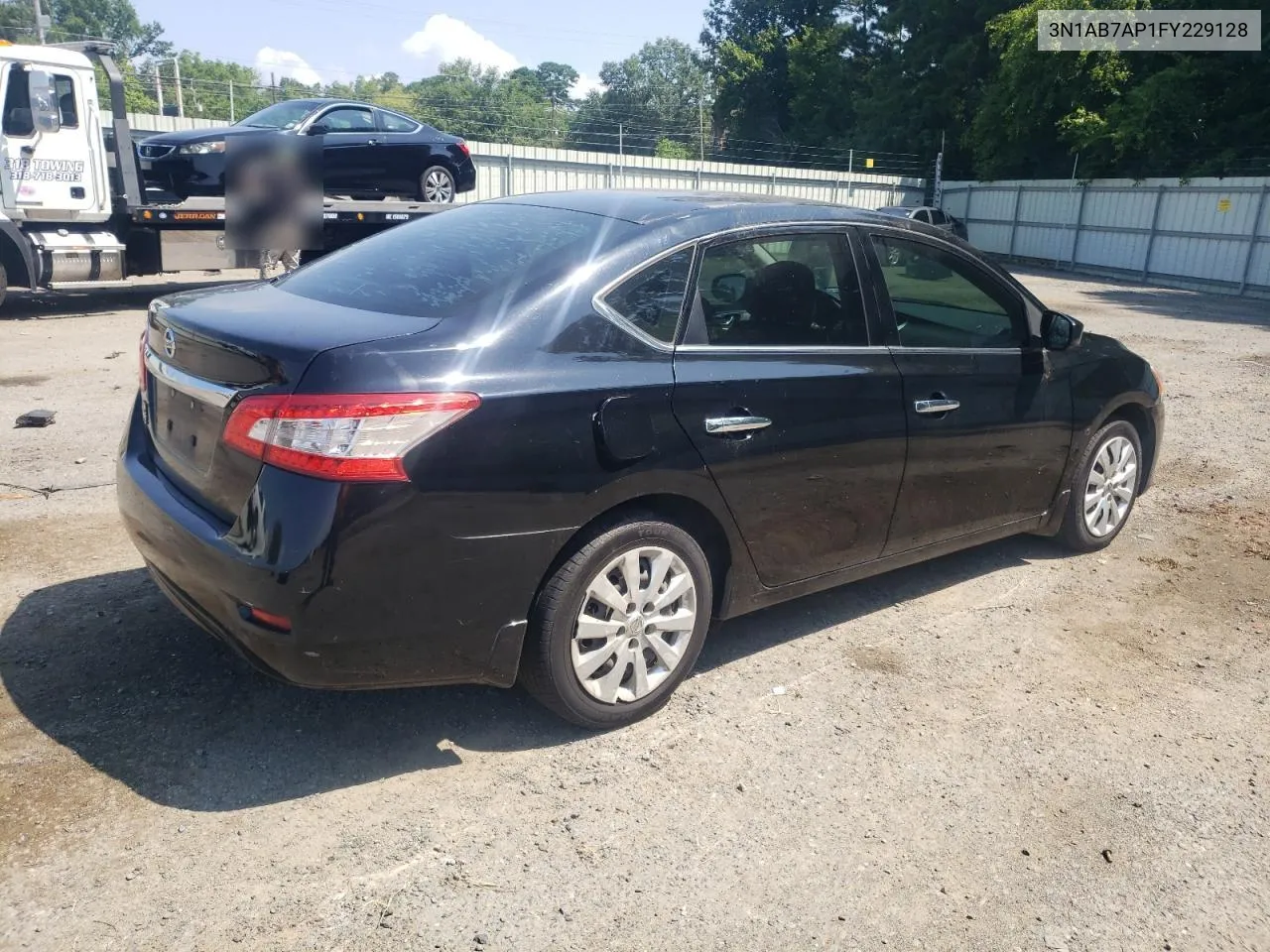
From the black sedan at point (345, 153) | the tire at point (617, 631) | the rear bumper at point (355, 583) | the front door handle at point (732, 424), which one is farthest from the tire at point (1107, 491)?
the black sedan at point (345, 153)

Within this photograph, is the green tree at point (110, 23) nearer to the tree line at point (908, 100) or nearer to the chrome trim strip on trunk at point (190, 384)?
the tree line at point (908, 100)

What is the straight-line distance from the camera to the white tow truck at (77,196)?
446 inches

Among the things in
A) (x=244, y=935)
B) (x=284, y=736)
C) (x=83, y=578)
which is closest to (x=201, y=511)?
(x=284, y=736)

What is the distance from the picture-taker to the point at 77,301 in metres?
13.9

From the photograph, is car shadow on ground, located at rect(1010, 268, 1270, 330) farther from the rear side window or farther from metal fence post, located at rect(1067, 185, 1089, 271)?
the rear side window

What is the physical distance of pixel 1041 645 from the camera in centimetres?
414

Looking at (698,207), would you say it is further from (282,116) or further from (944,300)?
(282,116)

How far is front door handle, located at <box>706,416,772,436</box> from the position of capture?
3299 mm

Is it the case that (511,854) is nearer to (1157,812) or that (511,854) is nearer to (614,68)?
(1157,812)

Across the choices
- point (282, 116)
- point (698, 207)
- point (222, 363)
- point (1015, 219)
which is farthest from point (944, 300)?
point (1015, 219)

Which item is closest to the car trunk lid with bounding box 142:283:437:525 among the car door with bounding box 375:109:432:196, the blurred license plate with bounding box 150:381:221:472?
the blurred license plate with bounding box 150:381:221:472

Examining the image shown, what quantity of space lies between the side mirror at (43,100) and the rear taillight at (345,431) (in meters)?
11.1

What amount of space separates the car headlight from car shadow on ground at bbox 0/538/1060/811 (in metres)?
10.7

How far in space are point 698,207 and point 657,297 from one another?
0.50 meters
